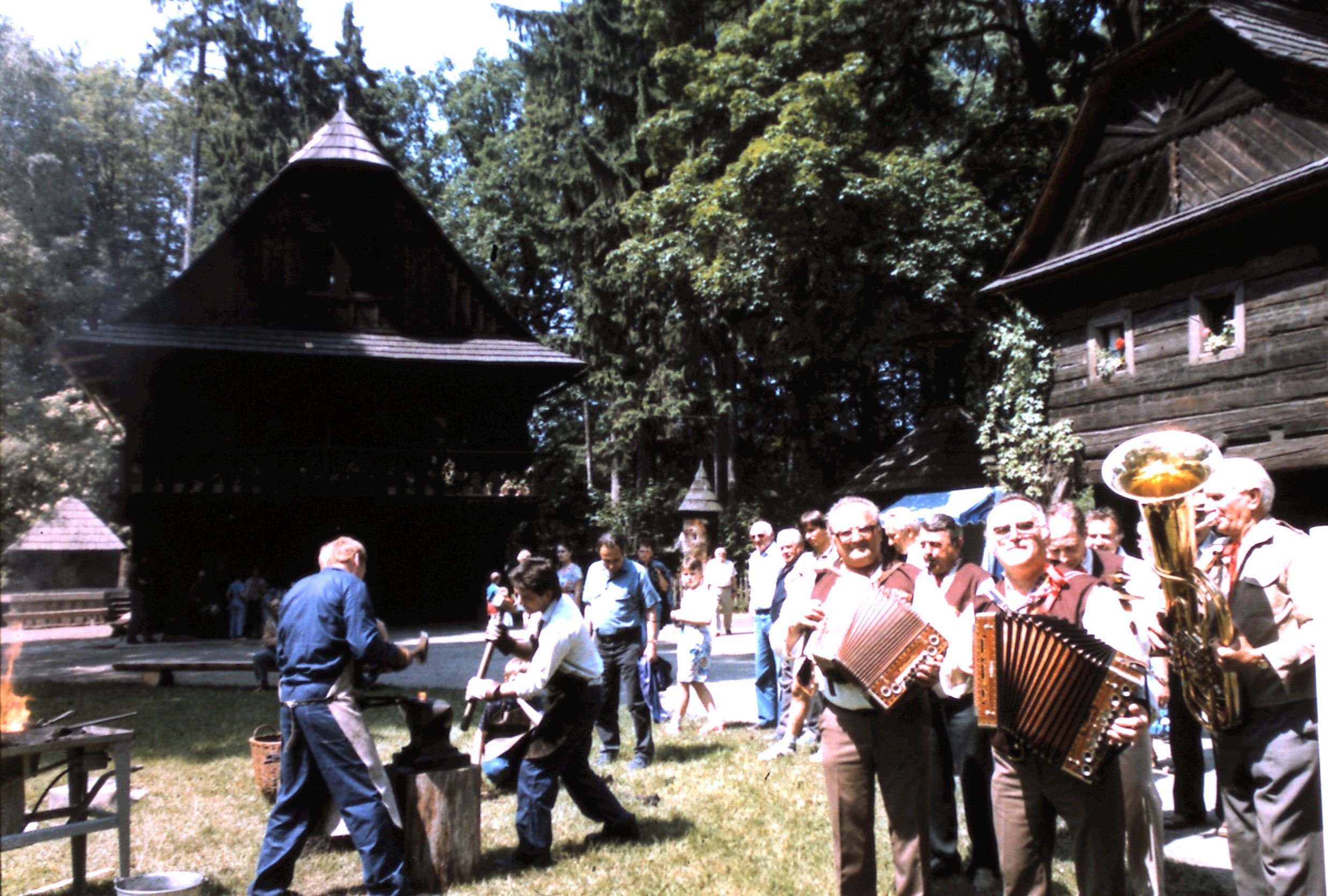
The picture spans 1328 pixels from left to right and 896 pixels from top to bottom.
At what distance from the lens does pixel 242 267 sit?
21.9 meters

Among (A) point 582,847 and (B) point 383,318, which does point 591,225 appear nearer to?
(B) point 383,318

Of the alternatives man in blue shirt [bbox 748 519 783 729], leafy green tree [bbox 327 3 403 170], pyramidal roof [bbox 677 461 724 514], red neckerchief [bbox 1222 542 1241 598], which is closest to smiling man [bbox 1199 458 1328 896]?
red neckerchief [bbox 1222 542 1241 598]

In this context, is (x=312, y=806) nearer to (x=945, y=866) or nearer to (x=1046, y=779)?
(x=945, y=866)

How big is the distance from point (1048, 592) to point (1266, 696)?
3.22 ft

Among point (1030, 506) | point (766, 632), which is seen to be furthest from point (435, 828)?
point (766, 632)

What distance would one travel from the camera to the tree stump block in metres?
5.58

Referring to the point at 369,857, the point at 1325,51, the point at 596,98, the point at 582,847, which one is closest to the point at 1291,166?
the point at 1325,51

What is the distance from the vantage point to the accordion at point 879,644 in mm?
4199

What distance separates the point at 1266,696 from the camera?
414cm

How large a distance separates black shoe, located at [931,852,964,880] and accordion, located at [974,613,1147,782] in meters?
1.90

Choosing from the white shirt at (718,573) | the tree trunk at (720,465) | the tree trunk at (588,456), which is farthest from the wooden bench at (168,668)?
the tree trunk at (588,456)

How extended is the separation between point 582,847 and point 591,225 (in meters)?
24.9

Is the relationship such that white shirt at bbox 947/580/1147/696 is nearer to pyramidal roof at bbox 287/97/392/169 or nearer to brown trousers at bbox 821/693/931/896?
brown trousers at bbox 821/693/931/896

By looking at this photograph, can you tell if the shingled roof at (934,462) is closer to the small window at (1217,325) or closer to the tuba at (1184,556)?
the small window at (1217,325)
